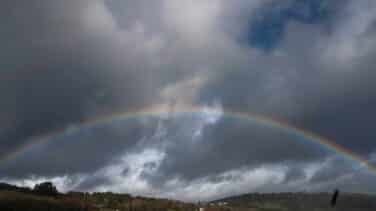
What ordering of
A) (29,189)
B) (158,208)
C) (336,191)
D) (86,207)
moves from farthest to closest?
1. (158,208)
2. (29,189)
3. (86,207)
4. (336,191)

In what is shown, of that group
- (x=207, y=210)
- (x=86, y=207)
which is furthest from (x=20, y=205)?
(x=207, y=210)

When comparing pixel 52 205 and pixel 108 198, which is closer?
pixel 52 205

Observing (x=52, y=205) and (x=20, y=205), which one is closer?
(x=20, y=205)

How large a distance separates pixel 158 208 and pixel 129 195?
79.6 feet

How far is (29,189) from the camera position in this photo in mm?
107125

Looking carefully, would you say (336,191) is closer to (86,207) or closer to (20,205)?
(20,205)

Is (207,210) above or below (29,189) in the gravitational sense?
below

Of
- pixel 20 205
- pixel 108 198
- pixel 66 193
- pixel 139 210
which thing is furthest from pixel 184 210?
pixel 20 205

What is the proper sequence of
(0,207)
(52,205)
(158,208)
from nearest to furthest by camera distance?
(0,207), (52,205), (158,208)

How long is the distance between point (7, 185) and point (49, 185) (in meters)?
12.1

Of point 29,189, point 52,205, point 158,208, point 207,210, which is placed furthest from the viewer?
point 207,210

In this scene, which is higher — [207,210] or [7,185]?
[7,185]

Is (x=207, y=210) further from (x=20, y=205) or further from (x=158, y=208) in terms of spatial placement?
(x=20, y=205)

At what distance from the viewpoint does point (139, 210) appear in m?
108
